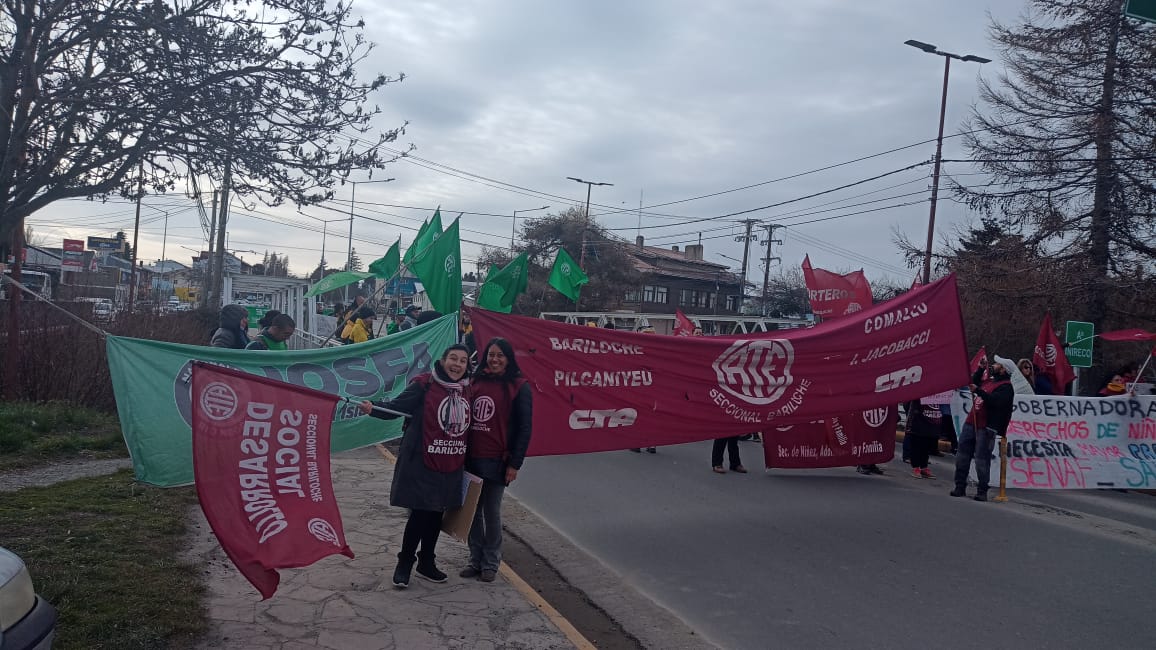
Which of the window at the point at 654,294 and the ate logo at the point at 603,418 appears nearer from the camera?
the ate logo at the point at 603,418

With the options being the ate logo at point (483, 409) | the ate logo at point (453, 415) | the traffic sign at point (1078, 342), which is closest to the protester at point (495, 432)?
the ate logo at point (483, 409)

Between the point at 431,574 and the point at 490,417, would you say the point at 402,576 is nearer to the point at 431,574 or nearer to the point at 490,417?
the point at 431,574

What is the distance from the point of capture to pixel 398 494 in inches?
228

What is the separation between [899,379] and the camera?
896 centimetres

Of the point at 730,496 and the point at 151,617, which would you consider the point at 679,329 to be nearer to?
the point at 730,496

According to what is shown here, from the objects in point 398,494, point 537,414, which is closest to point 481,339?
point 537,414

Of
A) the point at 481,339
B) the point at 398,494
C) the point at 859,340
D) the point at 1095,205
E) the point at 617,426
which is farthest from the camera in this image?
the point at 1095,205

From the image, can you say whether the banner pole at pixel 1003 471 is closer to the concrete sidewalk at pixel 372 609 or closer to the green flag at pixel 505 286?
the green flag at pixel 505 286

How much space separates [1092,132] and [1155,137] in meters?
1.14

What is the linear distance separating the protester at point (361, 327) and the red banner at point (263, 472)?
8.99 meters

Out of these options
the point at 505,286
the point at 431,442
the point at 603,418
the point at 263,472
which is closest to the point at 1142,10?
the point at 603,418

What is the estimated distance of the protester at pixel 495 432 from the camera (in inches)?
239

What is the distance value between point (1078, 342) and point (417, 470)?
12.8m

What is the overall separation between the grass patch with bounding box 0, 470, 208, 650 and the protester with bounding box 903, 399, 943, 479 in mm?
8930
